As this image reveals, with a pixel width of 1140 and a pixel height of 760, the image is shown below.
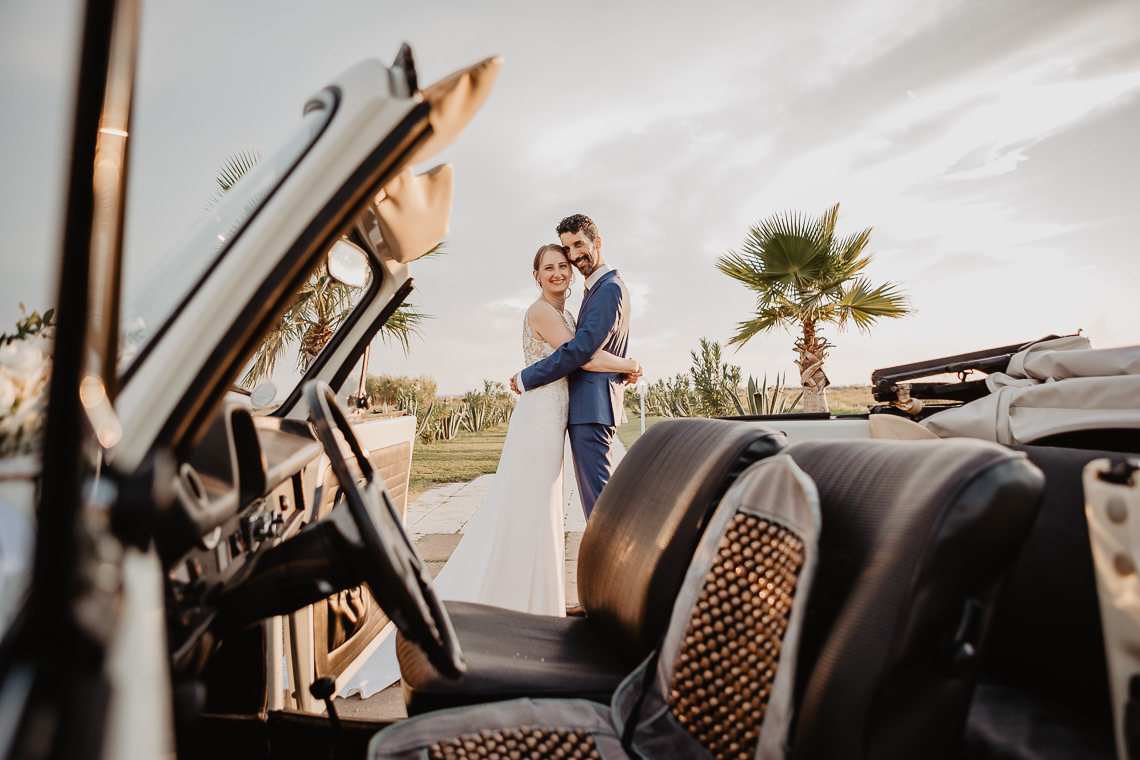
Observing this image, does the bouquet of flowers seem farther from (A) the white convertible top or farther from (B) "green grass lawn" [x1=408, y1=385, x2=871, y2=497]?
(B) "green grass lawn" [x1=408, y1=385, x2=871, y2=497]

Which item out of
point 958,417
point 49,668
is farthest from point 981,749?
point 49,668

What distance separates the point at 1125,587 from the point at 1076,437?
3.47 ft

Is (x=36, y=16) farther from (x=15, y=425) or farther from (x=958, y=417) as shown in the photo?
(x=958, y=417)

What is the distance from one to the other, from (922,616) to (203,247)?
1.20 meters

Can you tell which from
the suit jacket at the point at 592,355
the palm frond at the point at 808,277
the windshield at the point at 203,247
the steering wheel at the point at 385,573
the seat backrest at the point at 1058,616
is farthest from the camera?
the palm frond at the point at 808,277

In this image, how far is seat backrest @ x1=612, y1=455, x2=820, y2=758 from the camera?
100 cm

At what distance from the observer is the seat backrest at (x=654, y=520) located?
1.42 metres

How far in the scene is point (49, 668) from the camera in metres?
0.47

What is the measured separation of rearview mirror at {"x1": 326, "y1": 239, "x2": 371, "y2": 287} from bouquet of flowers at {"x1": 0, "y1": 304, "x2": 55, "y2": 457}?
1242 mm

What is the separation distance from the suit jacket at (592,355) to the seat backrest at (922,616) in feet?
7.14

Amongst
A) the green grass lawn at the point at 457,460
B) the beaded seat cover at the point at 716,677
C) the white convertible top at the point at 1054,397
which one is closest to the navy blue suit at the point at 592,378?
the white convertible top at the point at 1054,397

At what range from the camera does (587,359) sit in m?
3.08

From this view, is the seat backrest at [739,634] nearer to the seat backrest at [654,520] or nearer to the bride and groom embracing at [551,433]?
the seat backrest at [654,520]

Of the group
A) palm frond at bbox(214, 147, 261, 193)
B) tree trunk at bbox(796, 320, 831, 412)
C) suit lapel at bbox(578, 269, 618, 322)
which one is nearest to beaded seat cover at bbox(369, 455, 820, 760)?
palm frond at bbox(214, 147, 261, 193)
